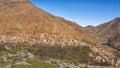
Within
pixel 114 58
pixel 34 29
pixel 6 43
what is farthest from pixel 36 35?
pixel 114 58

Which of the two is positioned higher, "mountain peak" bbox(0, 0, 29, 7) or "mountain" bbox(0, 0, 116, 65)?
"mountain peak" bbox(0, 0, 29, 7)

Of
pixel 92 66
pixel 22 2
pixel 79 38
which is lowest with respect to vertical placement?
pixel 92 66

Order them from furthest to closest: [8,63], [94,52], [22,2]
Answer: [22,2]
[94,52]
[8,63]

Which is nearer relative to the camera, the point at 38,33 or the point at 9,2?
the point at 38,33

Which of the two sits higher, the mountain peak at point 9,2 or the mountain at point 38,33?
the mountain peak at point 9,2

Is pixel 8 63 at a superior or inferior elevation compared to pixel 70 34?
inferior

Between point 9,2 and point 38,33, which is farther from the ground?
point 9,2

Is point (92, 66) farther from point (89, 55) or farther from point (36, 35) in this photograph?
point (36, 35)

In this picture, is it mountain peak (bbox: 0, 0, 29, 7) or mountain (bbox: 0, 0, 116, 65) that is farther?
mountain peak (bbox: 0, 0, 29, 7)
